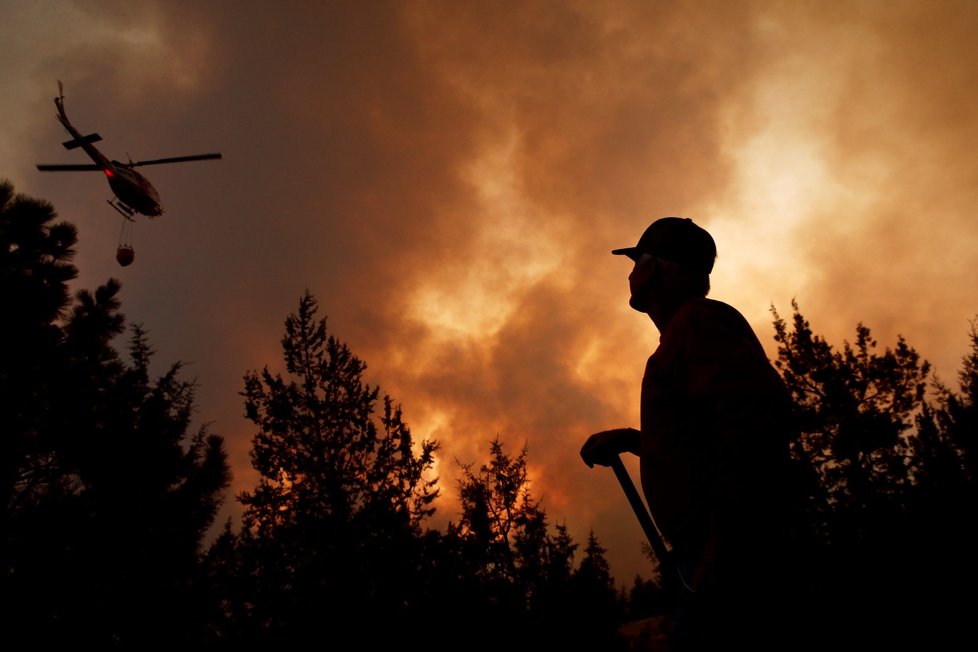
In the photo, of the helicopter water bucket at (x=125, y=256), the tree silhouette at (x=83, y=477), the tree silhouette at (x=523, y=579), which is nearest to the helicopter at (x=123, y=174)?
the helicopter water bucket at (x=125, y=256)

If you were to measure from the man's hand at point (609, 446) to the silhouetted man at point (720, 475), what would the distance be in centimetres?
37

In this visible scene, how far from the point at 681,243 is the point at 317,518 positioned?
59.4ft

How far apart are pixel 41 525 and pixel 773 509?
11014mm

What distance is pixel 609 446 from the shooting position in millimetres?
2275

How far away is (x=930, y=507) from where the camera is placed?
14.2 meters

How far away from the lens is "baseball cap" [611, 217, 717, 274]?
2.18 metres

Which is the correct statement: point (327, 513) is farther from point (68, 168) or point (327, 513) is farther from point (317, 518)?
point (68, 168)

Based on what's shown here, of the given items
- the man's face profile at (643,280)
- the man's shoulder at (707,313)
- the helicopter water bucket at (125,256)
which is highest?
the helicopter water bucket at (125,256)

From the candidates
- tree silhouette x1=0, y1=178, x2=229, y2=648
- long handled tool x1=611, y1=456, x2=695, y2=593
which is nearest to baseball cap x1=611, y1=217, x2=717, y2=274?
long handled tool x1=611, y1=456, x2=695, y2=593

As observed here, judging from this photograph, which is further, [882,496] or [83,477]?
[882,496]

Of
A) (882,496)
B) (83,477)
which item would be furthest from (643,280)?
(882,496)

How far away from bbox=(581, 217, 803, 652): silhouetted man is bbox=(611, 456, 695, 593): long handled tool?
0.05 metres

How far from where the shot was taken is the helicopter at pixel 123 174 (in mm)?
18844

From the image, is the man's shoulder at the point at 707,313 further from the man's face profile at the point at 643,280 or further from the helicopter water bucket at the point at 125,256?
the helicopter water bucket at the point at 125,256
